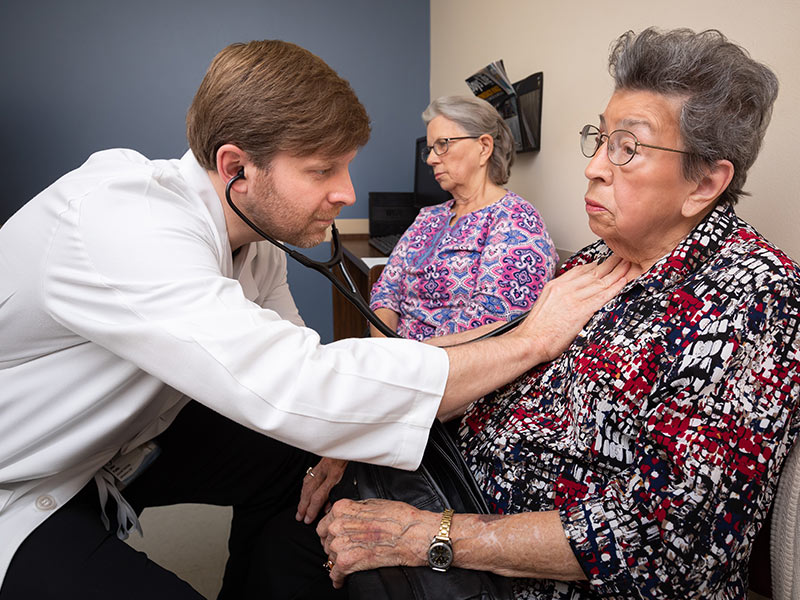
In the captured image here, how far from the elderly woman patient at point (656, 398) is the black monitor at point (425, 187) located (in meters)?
1.78

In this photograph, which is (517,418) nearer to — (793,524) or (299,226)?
(793,524)

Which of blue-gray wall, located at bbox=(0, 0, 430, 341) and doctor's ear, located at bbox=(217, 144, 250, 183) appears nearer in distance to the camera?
doctor's ear, located at bbox=(217, 144, 250, 183)

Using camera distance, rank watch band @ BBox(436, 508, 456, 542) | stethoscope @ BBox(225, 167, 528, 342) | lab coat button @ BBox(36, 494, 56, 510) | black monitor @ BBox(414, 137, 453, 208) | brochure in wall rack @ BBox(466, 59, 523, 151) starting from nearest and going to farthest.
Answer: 1. watch band @ BBox(436, 508, 456, 542)
2. lab coat button @ BBox(36, 494, 56, 510)
3. stethoscope @ BBox(225, 167, 528, 342)
4. brochure in wall rack @ BBox(466, 59, 523, 151)
5. black monitor @ BBox(414, 137, 453, 208)

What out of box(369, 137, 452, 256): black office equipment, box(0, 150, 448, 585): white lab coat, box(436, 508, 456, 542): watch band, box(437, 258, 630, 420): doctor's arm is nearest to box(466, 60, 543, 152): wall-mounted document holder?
box(369, 137, 452, 256): black office equipment

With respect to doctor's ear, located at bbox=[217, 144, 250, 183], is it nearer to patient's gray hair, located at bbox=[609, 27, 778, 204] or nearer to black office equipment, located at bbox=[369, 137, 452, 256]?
patient's gray hair, located at bbox=[609, 27, 778, 204]

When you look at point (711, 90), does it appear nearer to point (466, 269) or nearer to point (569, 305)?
point (569, 305)

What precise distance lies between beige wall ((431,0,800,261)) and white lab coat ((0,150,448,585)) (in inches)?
31.1

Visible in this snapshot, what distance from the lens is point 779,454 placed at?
701 millimetres

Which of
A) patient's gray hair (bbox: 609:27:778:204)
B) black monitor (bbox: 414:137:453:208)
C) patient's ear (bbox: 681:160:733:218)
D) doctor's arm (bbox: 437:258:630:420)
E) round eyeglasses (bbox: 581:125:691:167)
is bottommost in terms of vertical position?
black monitor (bbox: 414:137:453:208)

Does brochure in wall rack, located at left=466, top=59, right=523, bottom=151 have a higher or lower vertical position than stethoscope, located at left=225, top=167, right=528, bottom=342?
higher

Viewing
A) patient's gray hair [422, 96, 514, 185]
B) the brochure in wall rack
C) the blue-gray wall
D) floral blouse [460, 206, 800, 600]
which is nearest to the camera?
floral blouse [460, 206, 800, 600]

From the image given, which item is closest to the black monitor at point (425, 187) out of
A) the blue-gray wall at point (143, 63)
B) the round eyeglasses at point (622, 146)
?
the blue-gray wall at point (143, 63)

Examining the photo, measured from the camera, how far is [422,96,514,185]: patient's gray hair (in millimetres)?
1913

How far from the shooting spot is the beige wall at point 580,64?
1.06 meters
